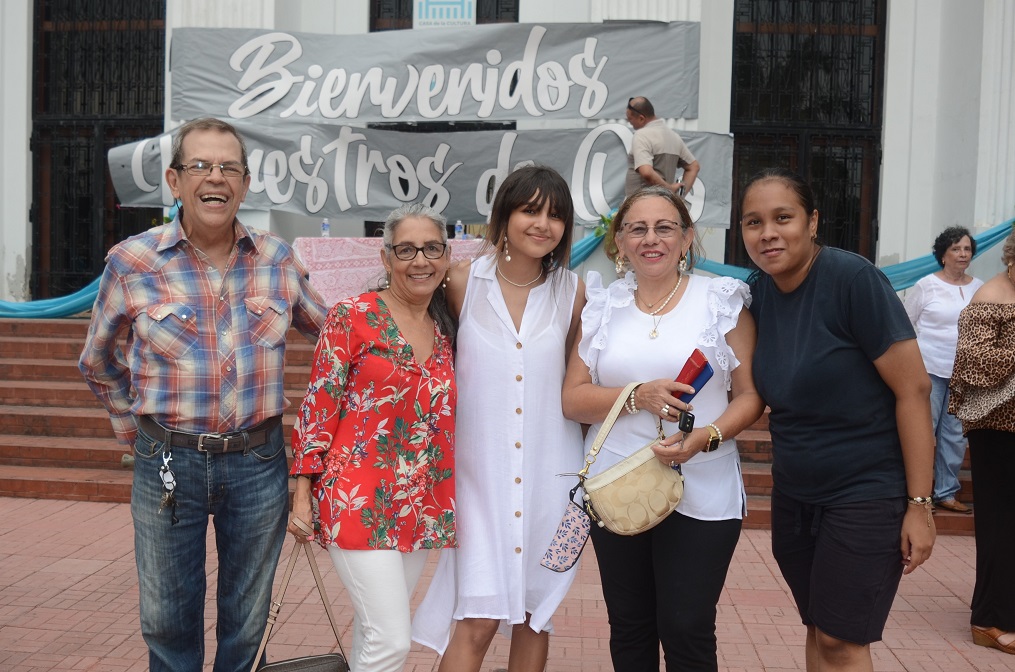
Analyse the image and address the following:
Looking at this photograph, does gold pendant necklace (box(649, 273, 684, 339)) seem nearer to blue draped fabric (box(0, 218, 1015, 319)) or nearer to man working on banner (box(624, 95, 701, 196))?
blue draped fabric (box(0, 218, 1015, 319))

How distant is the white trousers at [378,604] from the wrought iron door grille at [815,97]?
27.4 ft

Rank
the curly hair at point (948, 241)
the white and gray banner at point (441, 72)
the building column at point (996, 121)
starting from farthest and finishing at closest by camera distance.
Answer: the building column at point (996, 121)
the white and gray banner at point (441, 72)
the curly hair at point (948, 241)

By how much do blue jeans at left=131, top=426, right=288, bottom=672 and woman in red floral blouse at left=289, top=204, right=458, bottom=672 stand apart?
0.67 ft

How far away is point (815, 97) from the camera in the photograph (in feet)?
34.3

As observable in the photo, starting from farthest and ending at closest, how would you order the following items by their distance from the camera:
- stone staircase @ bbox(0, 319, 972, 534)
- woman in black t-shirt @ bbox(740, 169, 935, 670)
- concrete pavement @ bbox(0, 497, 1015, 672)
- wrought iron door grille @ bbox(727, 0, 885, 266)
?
wrought iron door grille @ bbox(727, 0, 885, 266) < stone staircase @ bbox(0, 319, 972, 534) < concrete pavement @ bbox(0, 497, 1015, 672) < woman in black t-shirt @ bbox(740, 169, 935, 670)

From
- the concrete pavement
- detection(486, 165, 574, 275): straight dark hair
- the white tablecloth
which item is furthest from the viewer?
the white tablecloth

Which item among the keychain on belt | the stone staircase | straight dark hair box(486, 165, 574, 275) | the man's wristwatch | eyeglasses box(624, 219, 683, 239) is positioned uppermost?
straight dark hair box(486, 165, 574, 275)

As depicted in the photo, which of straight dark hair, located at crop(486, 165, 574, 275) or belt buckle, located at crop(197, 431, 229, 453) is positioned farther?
straight dark hair, located at crop(486, 165, 574, 275)

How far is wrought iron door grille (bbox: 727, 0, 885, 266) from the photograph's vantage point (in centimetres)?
1036

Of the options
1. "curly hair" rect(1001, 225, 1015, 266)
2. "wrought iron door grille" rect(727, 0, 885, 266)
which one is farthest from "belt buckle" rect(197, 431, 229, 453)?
"wrought iron door grille" rect(727, 0, 885, 266)

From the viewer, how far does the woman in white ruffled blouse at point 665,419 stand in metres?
2.86

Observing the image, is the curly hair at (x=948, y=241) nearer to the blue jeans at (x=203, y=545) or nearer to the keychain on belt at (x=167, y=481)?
the blue jeans at (x=203, y=545)

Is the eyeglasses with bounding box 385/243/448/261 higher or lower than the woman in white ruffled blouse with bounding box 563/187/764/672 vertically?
higher

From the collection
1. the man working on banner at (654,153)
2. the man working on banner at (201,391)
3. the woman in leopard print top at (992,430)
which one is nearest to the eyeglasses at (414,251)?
the man working on banner at (201,391)
